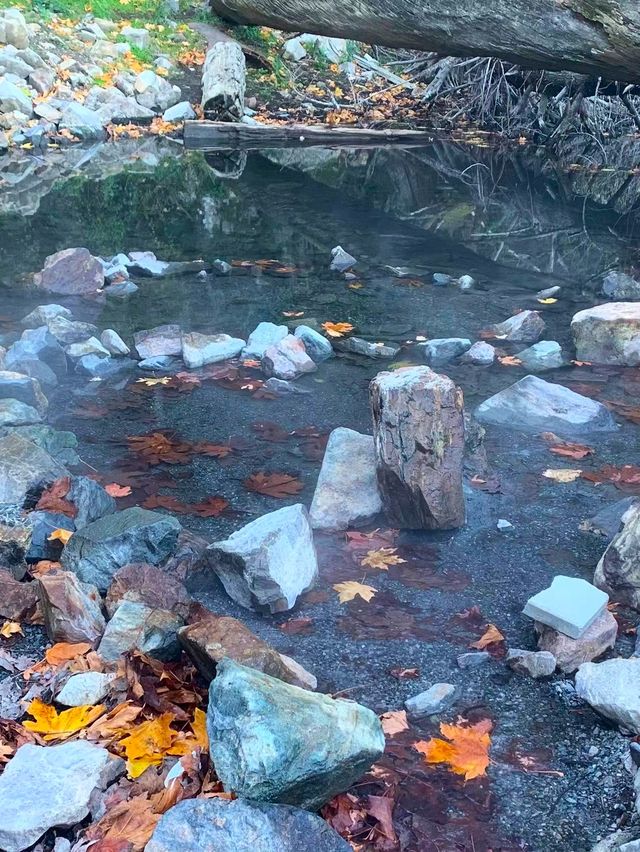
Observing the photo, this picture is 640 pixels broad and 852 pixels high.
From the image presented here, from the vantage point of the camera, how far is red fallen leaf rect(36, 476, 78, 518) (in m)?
3.51

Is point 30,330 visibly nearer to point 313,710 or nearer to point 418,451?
point 418,451

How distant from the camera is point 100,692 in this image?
8.47 feet

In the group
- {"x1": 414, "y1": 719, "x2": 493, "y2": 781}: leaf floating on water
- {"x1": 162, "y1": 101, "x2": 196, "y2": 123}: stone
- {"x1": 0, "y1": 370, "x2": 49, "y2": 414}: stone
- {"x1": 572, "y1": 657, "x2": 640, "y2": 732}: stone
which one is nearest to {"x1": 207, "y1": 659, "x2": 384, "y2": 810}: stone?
{"x1": 414, "y1": 719, "x2": 493, "y2": 781}: leaf floating on water

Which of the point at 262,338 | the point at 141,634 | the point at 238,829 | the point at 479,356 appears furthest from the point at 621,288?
the point at 238,829

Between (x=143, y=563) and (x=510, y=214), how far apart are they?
26.1 ft

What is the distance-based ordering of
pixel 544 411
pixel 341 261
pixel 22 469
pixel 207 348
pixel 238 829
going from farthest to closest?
pixel 341 261 → pixel 207 348 → pixel 544 411 → pixel 22 469 → pixel 238 829

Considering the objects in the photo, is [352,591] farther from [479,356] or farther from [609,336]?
[609,336]

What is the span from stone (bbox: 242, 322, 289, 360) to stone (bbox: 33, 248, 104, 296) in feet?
5.60

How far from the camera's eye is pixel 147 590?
2973 mm

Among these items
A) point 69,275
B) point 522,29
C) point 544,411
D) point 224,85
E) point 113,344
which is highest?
point 522,29

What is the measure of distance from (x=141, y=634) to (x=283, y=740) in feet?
2.85

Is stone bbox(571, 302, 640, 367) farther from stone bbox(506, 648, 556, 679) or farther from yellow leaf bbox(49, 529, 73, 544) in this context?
yellow leaf bbox(49, 529, 73, 544)

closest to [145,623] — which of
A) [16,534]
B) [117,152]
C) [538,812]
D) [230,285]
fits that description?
[16,534]

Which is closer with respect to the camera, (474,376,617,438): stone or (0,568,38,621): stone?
(0,568,38,621): stone
